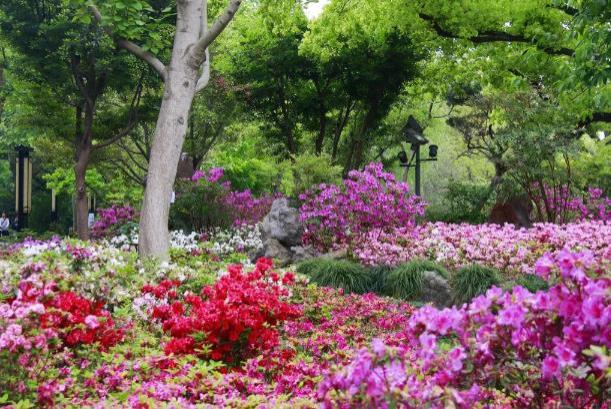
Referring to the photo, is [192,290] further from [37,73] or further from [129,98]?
[129,98]

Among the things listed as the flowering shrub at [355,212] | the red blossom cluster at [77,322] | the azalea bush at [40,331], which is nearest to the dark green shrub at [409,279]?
the flowering shrub at [355,212]

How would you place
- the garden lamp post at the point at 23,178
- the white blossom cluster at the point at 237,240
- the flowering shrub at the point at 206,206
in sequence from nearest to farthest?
the white blossom cluster at the point at 237,240 → the garden lamp post at the point at 23,178 → the flowering shrub at the point at 206,206

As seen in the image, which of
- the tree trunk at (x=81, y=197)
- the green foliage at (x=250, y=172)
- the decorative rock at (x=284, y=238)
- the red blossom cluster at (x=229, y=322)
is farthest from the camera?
the green foliage at (x=250, y=172)

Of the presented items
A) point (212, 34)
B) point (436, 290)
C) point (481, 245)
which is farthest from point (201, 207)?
point (436, 290)

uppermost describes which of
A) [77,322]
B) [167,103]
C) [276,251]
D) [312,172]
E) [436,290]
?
[167,103]

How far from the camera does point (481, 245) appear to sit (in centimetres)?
979

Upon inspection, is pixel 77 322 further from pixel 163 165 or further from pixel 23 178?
pixel 23 178

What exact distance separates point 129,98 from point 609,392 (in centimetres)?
1834

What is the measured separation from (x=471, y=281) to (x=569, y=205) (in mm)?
7103

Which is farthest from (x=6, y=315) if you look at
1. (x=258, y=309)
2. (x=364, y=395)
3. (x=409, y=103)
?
(x=409, y=103)

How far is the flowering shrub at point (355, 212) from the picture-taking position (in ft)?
37.2

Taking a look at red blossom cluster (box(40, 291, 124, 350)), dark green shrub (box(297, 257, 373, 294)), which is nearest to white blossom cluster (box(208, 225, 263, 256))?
dark green shrub (box(297, 257, 373, 294))

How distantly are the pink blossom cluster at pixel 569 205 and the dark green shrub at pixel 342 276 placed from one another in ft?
22.0

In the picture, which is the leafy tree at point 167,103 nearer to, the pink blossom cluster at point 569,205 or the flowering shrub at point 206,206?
the flowering shrub at point 206,206
